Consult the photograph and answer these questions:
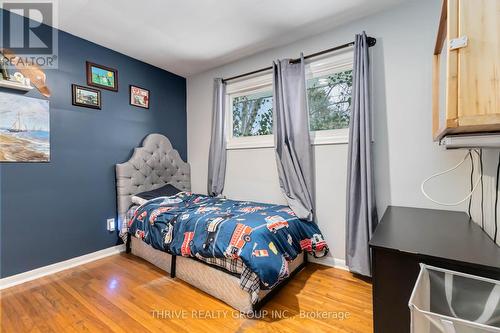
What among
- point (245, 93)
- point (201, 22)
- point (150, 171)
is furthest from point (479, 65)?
point (150, 171)

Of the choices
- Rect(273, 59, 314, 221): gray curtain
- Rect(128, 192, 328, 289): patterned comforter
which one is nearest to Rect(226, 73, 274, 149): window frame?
Rect(273, 59, 314, 221): gray curtain

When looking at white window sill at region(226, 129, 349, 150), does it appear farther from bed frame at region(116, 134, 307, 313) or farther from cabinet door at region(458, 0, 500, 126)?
cabinet door at region(458, 0, 500, 126)

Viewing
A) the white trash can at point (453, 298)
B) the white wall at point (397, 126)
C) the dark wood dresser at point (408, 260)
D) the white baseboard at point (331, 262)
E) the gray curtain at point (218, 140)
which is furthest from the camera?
the gray curtain at point (218, 140)

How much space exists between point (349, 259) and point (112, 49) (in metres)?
3.54

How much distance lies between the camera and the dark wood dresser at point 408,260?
90 cm

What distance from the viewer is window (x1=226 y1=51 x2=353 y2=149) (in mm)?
2426

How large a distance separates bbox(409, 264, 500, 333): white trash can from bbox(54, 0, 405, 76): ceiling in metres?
2.20

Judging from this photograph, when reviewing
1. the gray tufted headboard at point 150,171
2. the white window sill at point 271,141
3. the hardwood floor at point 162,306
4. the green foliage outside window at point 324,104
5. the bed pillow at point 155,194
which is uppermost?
the green foliage outside window at point 324,104

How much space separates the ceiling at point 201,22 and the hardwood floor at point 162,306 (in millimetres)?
2478

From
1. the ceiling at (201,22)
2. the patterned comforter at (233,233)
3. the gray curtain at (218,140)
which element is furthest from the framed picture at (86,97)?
the gray curtain at (218,140)

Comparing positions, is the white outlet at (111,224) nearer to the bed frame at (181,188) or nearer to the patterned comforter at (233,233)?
the bed frame at (181,188)

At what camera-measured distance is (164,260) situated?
2.33m

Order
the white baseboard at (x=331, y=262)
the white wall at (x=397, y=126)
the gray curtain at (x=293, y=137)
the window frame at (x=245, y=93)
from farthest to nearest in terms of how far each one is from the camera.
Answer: the window frame at (x=245, y=93) < the gray curtain at (x=293, y=137) < the white baseboard at (x=331, y=262) < the white wall at (x=397, y=126)

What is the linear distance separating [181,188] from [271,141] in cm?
159
